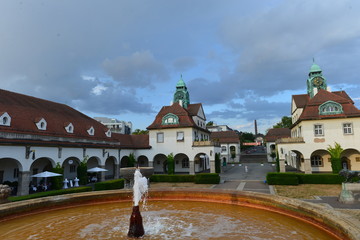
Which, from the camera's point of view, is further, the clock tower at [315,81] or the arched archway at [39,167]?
the clock tower at [315,81]

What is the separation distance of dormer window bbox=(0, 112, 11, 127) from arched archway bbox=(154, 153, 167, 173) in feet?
77.0

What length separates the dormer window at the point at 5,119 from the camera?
63.7 ft

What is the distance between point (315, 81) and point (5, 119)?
42928 mm

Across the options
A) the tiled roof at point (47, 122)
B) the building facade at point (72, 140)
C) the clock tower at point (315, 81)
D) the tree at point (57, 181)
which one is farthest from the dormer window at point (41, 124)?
the clock tower at point (315, 81)

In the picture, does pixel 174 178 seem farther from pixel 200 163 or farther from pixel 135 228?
pixel 135 228

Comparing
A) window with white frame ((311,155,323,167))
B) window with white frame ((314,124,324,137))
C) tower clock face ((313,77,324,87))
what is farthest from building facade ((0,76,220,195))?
tower clock face ((313,77,324,87))

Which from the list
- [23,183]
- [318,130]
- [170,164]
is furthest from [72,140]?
[318,130]

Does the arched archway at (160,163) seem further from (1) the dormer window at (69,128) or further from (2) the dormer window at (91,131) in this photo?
(1) the dormer window at (69,128)

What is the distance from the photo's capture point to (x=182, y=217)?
9648mm

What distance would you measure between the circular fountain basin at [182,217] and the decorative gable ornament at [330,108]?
25.1m

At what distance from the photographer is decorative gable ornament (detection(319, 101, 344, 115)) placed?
29797mm

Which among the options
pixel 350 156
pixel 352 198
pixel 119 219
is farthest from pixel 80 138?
pixel 350 156

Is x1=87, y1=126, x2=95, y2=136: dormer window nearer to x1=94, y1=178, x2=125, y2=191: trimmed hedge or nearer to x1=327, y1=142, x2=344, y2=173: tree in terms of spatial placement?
x1=94, y1=178, x2=125, y2=191: trimmed hedge

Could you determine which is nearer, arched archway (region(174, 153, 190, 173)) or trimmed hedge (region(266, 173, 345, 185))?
trimmed hedge (region(266, 173, 345, 185))
